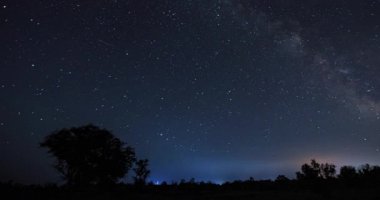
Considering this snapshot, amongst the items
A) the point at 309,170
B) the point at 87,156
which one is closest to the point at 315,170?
the point at 309,170

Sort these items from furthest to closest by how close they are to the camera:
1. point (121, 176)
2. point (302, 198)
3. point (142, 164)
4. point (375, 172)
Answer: point (142, 164)
point (375, 172)
point (121, 176)
point (302, 198)

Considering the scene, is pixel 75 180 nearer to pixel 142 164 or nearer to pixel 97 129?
pixel 97 129

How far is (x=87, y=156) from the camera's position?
44.9m

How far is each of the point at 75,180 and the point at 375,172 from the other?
129 ft

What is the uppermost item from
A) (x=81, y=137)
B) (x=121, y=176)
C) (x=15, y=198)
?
(x=81, y=137)

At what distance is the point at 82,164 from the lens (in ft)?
146

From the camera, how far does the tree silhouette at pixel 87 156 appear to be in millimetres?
44531

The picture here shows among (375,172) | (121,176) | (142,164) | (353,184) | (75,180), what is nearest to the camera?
(353,184)

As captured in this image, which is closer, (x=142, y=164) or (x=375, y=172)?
(x=375, y=172)

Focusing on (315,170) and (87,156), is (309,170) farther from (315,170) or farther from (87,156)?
(87,156)

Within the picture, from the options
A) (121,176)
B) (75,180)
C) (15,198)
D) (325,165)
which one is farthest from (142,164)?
(15,198)

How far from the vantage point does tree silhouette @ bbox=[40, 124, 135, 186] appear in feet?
146

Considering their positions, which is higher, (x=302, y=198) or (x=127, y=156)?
(x=127, y=156)

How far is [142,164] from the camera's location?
6412cm
